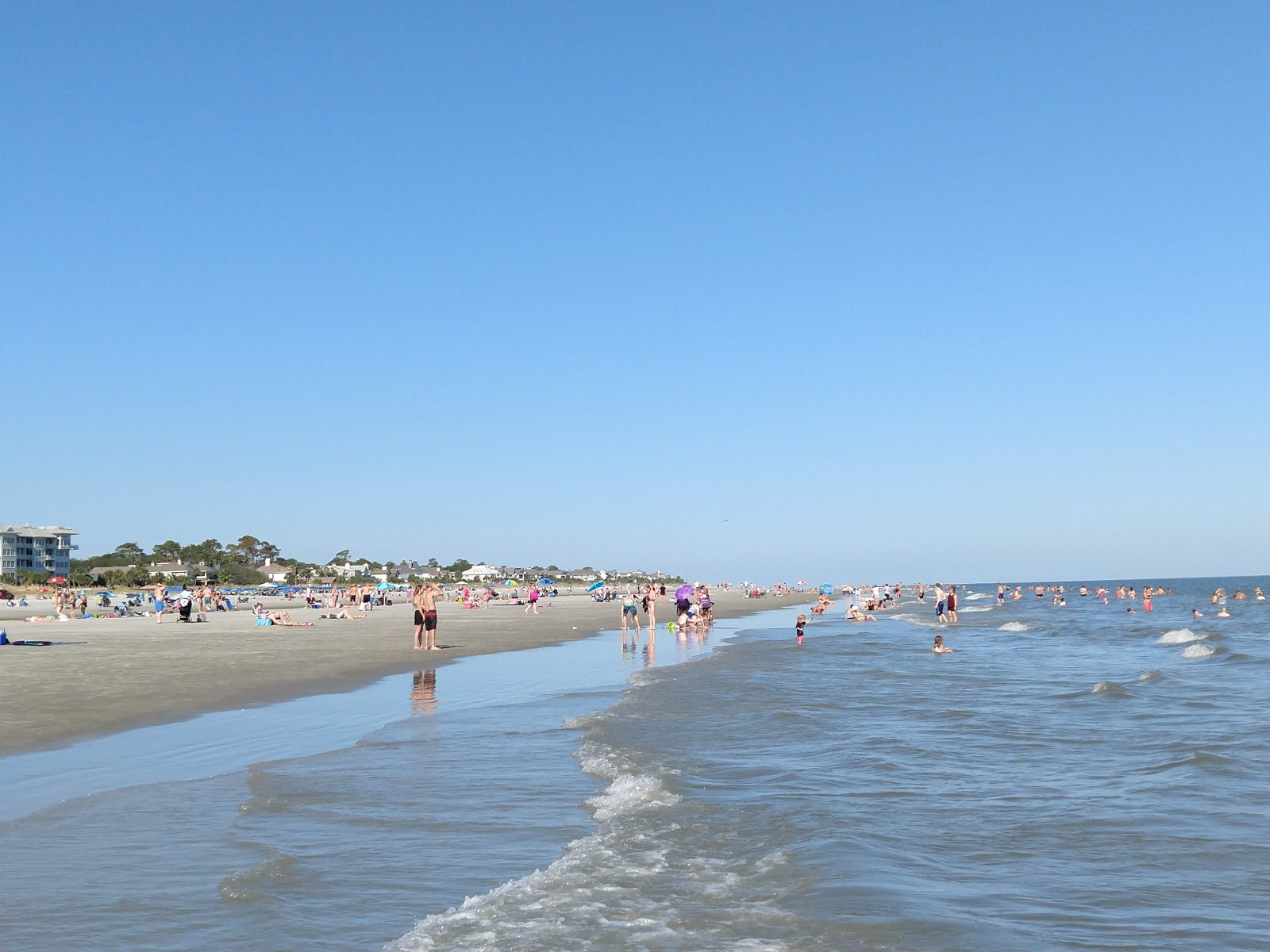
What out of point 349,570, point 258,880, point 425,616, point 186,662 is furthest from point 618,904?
point 349,570

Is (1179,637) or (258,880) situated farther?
(1179,637)

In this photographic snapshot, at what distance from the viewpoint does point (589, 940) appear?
5.85 meters

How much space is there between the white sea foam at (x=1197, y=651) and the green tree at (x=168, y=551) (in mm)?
133345

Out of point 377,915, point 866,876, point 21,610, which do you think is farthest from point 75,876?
point 21,610

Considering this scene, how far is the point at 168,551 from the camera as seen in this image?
141m

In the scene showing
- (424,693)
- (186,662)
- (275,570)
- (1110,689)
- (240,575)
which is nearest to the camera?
(424,693)

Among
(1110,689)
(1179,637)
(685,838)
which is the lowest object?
(1179,637)

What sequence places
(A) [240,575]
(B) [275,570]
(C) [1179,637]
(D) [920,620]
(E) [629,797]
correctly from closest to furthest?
(E) [629,797] < (C) [1179,637] < (D) [920,620] < (A) [240,575] < (B) [275,570]

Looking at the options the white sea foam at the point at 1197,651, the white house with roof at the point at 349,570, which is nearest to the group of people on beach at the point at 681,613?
the white sea foam at the point at 1197,651

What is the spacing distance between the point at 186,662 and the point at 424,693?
712 cm

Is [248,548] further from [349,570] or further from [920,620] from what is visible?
[920,620]

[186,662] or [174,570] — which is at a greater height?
[174,570]

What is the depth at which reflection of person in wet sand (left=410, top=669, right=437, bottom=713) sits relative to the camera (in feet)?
54.9

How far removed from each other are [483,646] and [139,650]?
394 inches
